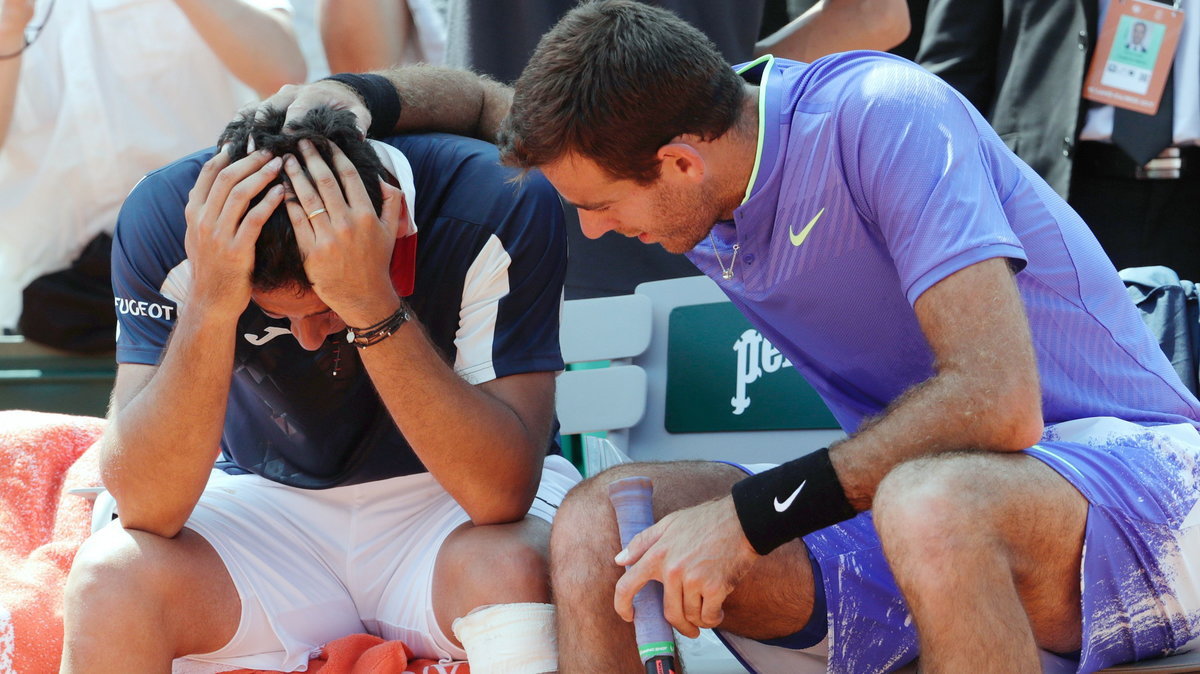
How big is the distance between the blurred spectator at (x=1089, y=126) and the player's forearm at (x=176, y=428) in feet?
7.89

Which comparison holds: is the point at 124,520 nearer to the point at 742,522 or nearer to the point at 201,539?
the point at 201,539

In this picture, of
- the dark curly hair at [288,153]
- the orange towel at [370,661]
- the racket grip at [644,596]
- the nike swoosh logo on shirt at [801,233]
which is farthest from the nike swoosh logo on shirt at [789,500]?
the dark curly hair at [288,153]

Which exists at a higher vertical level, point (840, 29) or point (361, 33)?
point (361, 33)

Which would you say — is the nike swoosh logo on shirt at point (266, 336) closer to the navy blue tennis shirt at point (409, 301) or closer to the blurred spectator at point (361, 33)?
the navy blue tennis shirt at point (409, 301)

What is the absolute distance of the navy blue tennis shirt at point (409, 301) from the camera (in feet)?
7.18

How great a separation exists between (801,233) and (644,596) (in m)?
0.59

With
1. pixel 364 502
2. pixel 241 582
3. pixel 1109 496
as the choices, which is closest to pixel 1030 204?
pixel 1109 496

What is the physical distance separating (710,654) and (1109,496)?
912mm

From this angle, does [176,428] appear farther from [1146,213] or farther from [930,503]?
[1146,213]

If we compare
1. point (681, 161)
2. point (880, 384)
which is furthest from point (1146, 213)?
point (681, 161)

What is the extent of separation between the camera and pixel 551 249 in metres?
2.25

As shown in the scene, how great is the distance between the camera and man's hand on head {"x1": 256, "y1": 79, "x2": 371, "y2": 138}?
2.15 meters

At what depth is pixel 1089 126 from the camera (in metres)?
3.63

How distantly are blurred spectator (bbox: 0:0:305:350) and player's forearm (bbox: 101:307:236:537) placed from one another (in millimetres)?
1334
